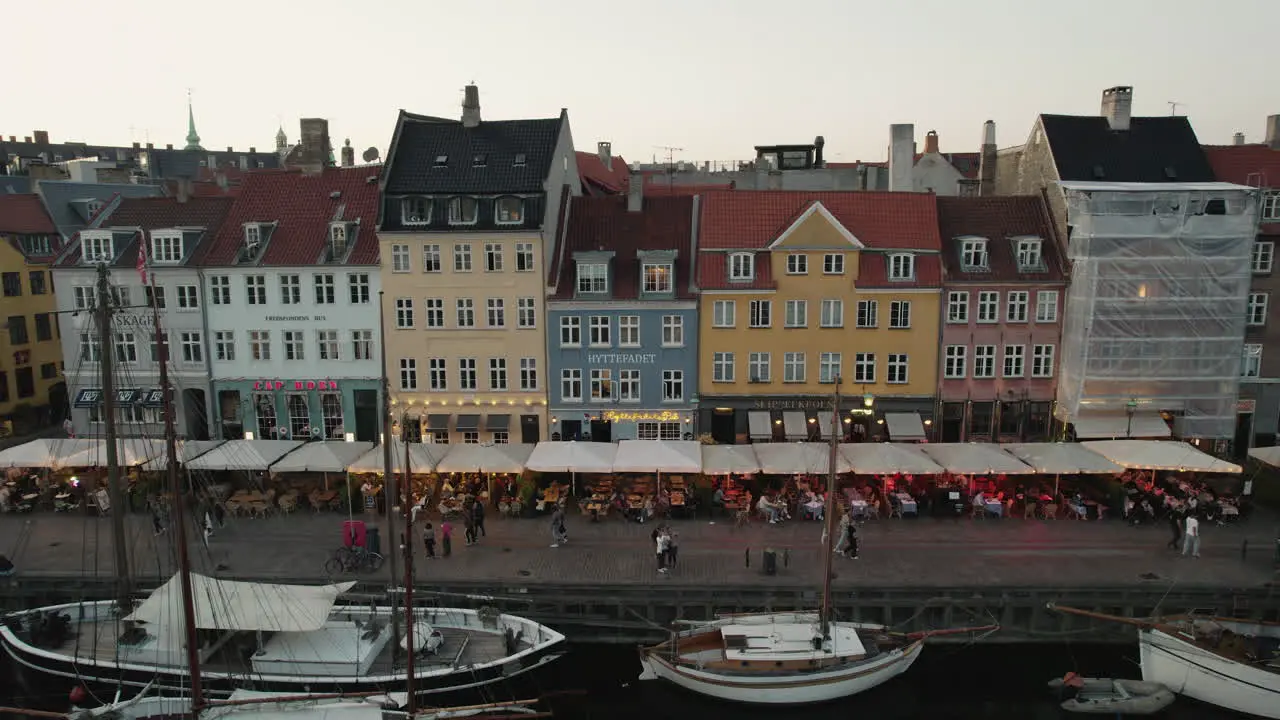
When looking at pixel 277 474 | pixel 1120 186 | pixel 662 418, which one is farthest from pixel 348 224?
pixel 1120 186

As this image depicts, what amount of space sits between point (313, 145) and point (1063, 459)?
40033 mm

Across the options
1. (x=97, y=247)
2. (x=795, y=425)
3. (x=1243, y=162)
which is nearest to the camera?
(x=795, y=425)

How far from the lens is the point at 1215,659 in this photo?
82.9 ft

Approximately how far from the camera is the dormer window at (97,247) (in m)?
43.9

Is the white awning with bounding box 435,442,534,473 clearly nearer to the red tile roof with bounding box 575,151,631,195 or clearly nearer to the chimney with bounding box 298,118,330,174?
the chimney with bounding box 298,118,330,174

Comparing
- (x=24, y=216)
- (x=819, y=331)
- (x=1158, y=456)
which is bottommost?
(x=1158, y=456)

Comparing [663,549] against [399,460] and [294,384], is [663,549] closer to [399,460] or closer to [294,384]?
[399,460]

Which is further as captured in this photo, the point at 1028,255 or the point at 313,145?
the point at 313,145

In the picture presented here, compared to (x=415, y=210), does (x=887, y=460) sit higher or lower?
lower

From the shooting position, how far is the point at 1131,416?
3956 cm

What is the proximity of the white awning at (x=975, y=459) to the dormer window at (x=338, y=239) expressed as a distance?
2718cm

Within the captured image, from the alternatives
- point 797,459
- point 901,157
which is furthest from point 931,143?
point 797,459

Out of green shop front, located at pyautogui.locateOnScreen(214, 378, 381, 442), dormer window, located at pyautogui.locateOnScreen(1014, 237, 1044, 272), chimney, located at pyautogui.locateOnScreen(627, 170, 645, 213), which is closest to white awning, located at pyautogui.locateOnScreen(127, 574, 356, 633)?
green shop front, located at pyautogui.locateOnScreen(214, 378, 381, 442)

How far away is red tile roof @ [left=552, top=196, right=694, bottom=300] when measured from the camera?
4181cm
